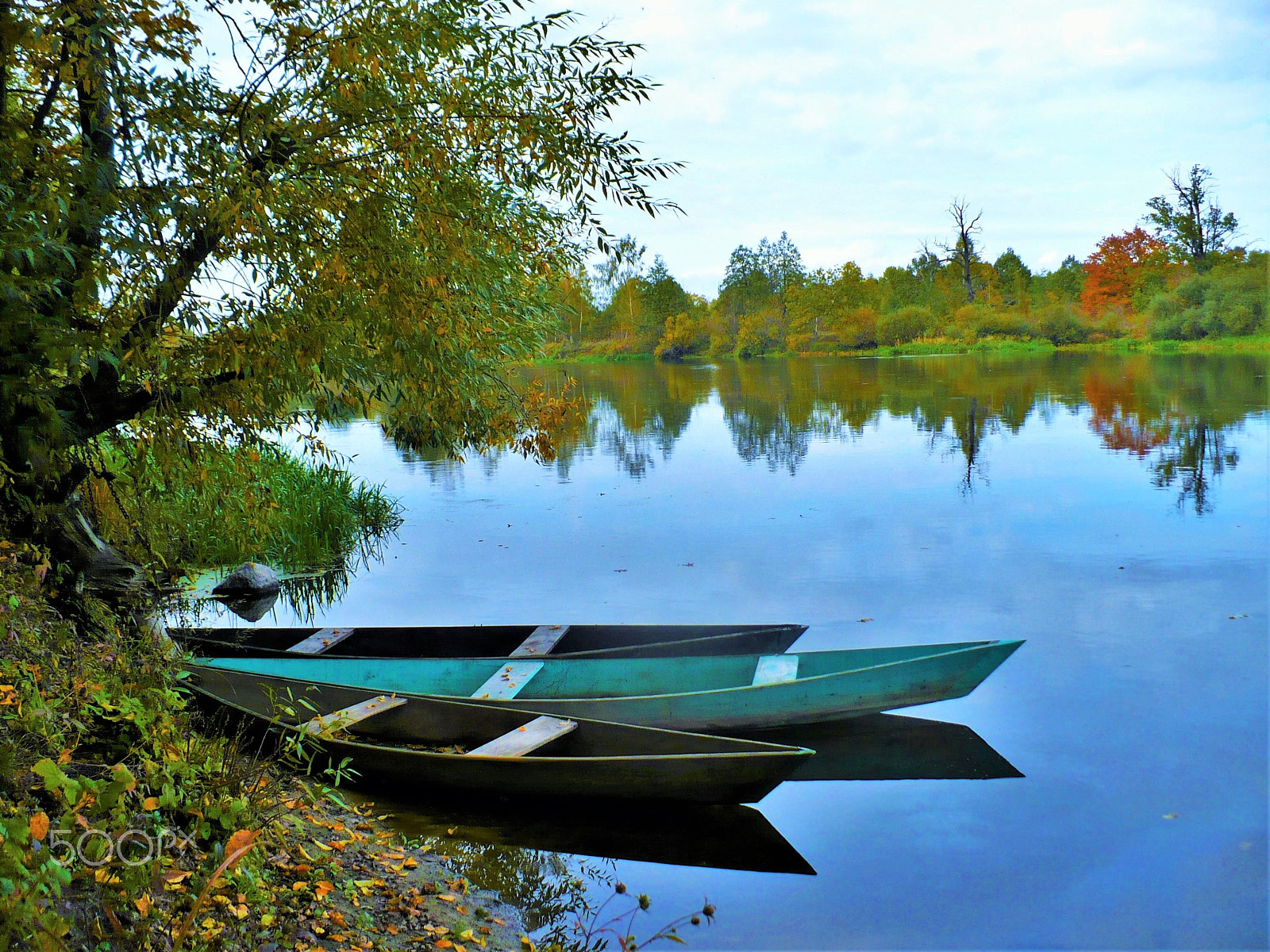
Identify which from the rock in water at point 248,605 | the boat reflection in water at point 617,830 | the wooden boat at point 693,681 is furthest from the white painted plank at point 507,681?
the rock in water at point 248,605

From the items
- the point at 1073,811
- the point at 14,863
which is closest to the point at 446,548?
the point at 1073,811

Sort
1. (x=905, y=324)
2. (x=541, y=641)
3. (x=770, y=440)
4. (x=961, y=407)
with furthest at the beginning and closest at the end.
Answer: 1. (x=905, y=324)
2. (x=961, y=407)
3. (x=770, y=440)
4. (x=541, y=641)

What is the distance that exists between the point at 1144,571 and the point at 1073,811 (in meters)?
6.80

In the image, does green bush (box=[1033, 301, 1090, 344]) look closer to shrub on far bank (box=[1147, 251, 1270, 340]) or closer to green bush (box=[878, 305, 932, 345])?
shrub on far bank (box=[1147, 251, 1270, 340])

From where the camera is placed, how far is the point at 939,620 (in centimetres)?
1061

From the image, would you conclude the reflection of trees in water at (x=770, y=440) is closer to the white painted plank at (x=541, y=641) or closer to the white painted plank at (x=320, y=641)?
the white painted plank at (x=541, y=641)

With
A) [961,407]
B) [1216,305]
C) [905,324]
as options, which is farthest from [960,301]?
[961,407]

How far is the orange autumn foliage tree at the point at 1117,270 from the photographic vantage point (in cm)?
5731

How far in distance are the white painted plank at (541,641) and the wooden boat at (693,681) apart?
318 mm

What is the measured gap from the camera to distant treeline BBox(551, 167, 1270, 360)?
50.0m

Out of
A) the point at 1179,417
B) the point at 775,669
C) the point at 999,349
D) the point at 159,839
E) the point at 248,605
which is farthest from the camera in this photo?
the point at 999,349

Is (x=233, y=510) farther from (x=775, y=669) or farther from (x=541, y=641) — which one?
(x=775, y=669)

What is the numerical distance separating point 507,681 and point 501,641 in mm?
1249

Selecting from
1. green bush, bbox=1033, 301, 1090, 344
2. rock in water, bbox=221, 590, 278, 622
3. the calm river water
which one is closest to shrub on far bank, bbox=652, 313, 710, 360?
green bush, bbox=1033, 301, 1090, 344
